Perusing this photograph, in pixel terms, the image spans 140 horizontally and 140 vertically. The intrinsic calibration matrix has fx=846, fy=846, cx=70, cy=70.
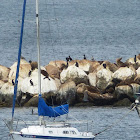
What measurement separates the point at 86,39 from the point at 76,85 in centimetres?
5283

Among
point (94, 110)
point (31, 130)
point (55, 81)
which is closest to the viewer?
point (31, 130)

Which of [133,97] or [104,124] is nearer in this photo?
[104,124]

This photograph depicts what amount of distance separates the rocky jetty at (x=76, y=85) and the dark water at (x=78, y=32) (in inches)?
165

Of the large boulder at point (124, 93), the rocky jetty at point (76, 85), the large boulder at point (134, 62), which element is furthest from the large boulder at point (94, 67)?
the large boulder at point (124, 93)

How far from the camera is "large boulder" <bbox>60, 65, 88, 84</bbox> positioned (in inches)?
2320

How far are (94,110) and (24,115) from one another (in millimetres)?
4826

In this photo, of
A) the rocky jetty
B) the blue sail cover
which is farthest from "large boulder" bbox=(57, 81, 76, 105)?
the blue sail cover

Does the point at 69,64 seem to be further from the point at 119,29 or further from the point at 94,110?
the point at 119,29

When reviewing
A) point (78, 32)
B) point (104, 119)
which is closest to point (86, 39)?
point (78, 32)

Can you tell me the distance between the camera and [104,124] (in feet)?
166

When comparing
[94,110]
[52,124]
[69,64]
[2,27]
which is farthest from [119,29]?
[52,124]

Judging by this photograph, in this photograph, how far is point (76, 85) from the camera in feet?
191

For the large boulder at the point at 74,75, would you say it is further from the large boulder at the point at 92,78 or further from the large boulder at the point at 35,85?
the large boulder at the point at 35,85

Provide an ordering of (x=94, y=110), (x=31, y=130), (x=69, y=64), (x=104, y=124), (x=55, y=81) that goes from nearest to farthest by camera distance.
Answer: (x=31, y=130)
(x=104, y=124)
(x=94, y=110)
(x=55, y=81)
(x=69, y=64)
